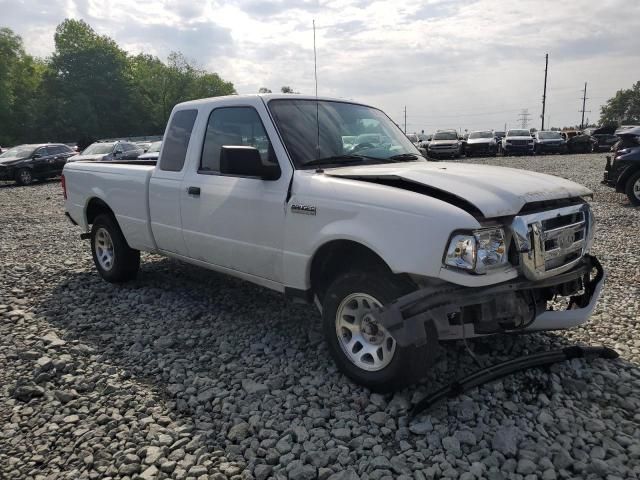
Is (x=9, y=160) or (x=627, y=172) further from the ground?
(x=9, y=160)

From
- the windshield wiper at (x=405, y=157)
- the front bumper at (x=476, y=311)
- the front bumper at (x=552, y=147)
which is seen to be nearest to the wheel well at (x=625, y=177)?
the windshield wiper at (x=405, y=157)

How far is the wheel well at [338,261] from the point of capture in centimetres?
343

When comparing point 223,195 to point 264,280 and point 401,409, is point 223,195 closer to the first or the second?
point 264,280

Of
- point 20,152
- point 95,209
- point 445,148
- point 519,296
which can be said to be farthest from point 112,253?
point 445,148

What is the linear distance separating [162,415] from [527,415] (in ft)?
7.49

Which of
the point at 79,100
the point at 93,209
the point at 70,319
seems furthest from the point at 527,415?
the point at 79,100

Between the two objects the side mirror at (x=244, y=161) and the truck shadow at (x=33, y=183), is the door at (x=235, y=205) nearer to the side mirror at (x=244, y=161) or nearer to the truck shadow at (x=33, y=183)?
the side mirror at (x=244, y=161)

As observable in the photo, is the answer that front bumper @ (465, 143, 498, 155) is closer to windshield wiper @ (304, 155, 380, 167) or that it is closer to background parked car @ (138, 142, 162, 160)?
background parked car @ (138, 142, 162, 160)

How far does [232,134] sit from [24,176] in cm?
1895

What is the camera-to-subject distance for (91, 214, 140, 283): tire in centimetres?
581

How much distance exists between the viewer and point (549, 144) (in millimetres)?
31000

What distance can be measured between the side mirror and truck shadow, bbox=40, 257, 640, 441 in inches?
57.4

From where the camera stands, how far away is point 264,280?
13.5 feet

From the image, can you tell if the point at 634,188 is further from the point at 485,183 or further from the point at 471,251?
the point at 471,251
